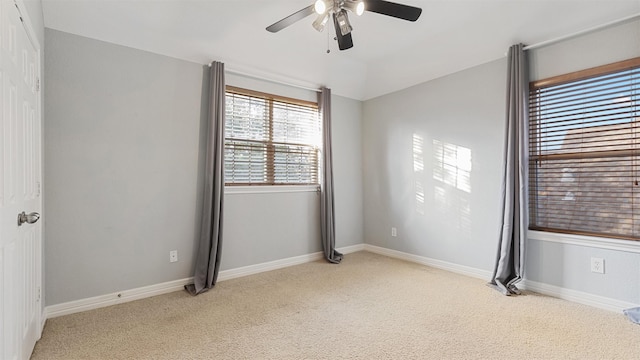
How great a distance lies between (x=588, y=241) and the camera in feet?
8.89

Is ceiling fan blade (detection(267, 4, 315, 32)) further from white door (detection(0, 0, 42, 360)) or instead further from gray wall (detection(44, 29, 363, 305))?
white door (detection(0, 0, 42, 360))

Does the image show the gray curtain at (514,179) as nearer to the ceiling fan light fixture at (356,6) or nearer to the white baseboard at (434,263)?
the white baseboard at (434,263)

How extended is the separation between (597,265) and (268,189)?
3.28 meters

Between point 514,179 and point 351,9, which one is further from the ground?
point 351,9

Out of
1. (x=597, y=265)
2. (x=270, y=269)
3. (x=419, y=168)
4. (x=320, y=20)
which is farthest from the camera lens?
(x=419, y=168)

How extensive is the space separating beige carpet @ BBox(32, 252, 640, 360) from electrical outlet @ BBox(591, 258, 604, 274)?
0.32 m

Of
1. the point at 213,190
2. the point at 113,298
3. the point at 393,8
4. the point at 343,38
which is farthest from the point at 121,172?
the point at 393,8

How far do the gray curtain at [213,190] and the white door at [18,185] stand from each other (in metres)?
1.27

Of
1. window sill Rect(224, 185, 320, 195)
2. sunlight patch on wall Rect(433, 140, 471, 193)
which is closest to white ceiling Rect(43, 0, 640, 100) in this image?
sunlight patch on wall Rect(433, 140, 471, 193)

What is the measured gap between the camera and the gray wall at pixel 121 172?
2580 mm

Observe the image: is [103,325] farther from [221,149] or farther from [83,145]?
[221,149]

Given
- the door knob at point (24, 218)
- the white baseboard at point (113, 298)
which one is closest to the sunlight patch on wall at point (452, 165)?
the white baseboard at point (113, 298)

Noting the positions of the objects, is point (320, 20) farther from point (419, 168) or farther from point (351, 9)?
point (419, 168)

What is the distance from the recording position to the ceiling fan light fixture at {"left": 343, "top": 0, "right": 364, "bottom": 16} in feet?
6.95
